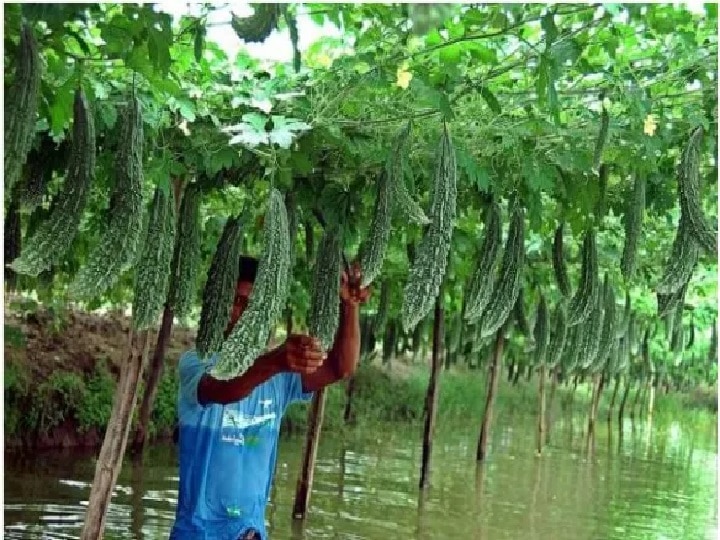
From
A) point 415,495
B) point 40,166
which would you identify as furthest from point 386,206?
point 415,495

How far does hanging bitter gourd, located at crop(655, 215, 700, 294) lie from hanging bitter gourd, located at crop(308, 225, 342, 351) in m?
1.56

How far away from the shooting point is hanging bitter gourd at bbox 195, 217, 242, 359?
396cm

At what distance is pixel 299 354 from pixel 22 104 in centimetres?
149

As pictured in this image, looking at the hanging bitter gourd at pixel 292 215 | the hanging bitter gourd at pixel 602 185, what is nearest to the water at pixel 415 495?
the hanging bitter gourd at pixel 292 215

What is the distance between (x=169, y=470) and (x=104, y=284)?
9.09 m

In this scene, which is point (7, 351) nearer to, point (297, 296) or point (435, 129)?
point (297, 296)

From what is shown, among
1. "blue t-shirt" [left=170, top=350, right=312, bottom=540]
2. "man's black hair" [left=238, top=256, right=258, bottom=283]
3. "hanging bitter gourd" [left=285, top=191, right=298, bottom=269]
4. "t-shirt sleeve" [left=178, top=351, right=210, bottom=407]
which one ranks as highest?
"hanging bitter gourd" [left=285, top=191, right=298, bottom=269]

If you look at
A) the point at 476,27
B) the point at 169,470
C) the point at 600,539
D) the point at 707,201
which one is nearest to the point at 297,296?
the point at 169,470

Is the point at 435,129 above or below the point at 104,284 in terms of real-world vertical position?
above

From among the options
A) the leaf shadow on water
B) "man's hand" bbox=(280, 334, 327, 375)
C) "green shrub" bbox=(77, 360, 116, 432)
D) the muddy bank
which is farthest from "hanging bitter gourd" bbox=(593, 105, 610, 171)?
"green shrub" bbox=(77, 360, 116, 432)

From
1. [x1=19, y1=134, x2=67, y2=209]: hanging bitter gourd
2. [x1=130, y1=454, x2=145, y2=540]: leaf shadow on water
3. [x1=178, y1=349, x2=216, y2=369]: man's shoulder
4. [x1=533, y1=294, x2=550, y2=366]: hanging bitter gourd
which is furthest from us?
[x1=533, y1=294, x2=550, y2=366]: hanging bitter gourd

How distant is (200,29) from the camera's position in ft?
10.1

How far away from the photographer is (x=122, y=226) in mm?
3115

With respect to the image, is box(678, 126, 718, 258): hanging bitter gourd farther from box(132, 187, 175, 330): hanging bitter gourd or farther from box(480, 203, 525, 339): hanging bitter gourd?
box(132, 187, 175, 330): hanging bitter gourd
